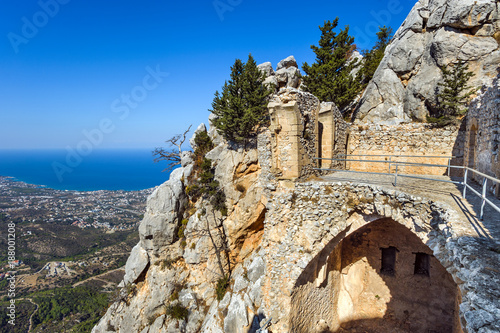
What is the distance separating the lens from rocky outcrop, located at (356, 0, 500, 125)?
14.2 m

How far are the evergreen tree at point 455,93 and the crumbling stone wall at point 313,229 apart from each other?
1033cm

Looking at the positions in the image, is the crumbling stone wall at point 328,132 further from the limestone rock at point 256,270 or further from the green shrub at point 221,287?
the green shrub at point 221,287

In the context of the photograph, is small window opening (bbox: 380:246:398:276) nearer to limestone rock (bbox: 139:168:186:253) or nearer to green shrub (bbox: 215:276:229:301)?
green shrub (bbox: 215:276:229:301)

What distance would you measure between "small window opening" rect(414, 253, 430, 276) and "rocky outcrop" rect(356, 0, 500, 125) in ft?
31.3

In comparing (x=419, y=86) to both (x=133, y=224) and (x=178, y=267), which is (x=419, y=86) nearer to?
(x=178, y=267)

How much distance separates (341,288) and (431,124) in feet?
34.0

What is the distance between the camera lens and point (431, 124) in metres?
12.3

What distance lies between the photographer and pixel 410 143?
12.5 metres

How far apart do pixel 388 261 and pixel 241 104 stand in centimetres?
1159

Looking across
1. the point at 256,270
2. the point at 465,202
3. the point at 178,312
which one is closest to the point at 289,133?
the point at 465,202

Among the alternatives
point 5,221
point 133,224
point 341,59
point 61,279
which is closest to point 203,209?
point 341,59

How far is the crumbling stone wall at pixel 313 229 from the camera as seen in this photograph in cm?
599

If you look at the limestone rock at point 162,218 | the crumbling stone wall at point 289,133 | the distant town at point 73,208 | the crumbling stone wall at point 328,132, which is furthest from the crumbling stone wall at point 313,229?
the distant town at point 73,208

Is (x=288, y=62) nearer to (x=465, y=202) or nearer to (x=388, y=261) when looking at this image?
(x=388, y=261)
